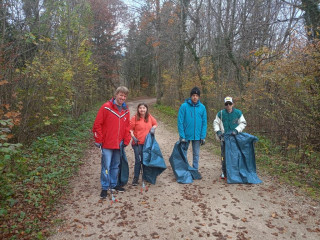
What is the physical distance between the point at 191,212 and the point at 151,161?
1356mm

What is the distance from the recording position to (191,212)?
4.05 metres

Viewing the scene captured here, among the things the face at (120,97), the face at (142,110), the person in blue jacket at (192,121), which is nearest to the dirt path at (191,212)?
the person in blue jacket at (192,121)

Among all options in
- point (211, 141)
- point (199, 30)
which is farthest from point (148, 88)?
point (211, 141)

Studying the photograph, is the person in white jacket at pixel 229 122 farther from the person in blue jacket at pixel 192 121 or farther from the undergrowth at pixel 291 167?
the undergrowth at pixel 291 167

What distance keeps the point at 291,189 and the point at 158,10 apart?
56.3 ft

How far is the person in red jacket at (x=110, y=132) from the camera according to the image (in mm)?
4371

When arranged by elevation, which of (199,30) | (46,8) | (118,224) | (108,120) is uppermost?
(199,30)

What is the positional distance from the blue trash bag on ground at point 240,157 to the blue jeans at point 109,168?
2.44 m

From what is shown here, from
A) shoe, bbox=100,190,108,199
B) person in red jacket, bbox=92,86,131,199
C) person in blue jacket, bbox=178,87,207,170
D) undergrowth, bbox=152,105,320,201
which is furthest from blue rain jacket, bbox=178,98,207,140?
undergrowth, bbox=152,105,320,201

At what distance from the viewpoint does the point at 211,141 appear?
998 centimetres

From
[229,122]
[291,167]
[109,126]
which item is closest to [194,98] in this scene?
[229,122]

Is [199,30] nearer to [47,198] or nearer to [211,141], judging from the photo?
[211,141]

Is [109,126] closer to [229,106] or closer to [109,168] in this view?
[109,168]

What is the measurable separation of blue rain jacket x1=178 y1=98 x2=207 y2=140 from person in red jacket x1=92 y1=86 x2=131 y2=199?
139 cm
